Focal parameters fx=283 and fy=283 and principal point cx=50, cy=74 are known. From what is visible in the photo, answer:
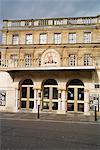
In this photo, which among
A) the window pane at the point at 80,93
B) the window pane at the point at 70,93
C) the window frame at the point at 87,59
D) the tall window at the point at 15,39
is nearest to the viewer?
the window pane at the point at 80,93

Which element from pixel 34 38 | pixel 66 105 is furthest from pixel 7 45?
pixel 66 105

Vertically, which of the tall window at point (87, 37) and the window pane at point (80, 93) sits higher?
the tall window at point (87, 37)

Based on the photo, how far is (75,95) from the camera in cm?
2497

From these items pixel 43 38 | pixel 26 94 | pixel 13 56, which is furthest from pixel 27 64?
pixel 26 94

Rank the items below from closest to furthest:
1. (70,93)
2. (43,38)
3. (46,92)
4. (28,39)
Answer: (70,93)
(46,92)
(43,38)
(28,39)

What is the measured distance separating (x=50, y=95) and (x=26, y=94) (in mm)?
2299

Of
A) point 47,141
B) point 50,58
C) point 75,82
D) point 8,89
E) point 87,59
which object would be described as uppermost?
point 87,59

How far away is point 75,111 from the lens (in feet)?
82.1

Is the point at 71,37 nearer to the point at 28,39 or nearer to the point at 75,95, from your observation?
the point at 28,39

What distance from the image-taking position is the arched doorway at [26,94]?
2608cm

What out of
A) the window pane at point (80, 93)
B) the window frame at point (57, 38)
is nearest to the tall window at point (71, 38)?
the window frame at point (57, 38)

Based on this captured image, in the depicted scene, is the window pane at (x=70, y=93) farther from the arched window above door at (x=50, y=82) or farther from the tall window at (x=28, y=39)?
the tall window at (x=28, y=39)

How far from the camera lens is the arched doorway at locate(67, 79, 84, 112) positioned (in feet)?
81.6

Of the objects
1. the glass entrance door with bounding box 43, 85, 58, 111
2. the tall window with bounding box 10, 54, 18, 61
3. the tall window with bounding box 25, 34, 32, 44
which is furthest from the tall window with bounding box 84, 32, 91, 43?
the tall window with bounding box 10, 54, 18, 61
